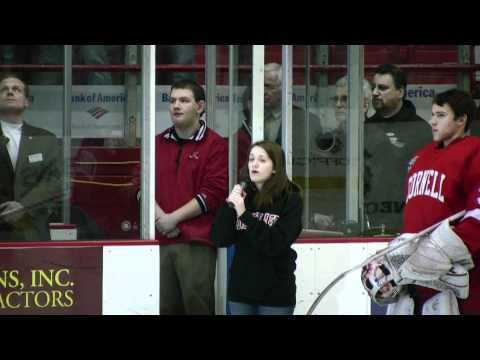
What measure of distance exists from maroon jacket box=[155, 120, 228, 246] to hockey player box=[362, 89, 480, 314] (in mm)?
985

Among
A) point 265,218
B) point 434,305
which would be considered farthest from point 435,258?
point 265,218

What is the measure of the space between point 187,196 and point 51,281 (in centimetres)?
90

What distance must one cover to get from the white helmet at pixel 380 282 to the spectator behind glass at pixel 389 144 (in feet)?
0.86

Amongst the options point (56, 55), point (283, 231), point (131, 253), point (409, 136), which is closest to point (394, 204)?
point (409, 136)

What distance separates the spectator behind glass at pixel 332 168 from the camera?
6.09 m

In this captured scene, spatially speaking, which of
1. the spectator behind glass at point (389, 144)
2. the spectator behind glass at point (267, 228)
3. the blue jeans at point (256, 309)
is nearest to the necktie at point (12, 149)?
the spectator behind glass at point (267, 228)

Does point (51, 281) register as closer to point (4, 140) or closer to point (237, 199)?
point (4, 140)

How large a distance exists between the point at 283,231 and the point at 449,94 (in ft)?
4.33

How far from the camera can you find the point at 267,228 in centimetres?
554

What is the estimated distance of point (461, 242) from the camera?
18.7 ft

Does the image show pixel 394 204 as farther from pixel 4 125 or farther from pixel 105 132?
pixel 4 125

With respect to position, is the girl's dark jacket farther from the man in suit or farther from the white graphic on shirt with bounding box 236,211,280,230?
the man in suit

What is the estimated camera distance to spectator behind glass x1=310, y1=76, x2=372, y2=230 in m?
6.09

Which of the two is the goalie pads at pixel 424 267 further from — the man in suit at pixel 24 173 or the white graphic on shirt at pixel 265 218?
the man in suit at pixel 24 173
